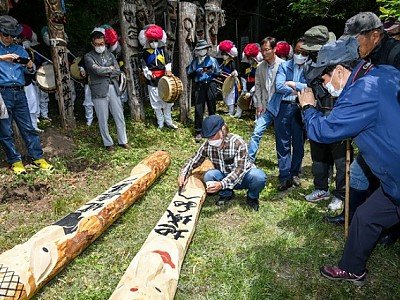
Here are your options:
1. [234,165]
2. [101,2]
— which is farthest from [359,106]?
[101,2]

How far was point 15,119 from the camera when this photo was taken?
554 centimetres

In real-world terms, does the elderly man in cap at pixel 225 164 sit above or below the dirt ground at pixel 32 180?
above

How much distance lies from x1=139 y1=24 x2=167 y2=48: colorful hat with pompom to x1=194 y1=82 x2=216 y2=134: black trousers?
4.04ft

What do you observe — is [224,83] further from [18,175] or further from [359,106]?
[359,106]

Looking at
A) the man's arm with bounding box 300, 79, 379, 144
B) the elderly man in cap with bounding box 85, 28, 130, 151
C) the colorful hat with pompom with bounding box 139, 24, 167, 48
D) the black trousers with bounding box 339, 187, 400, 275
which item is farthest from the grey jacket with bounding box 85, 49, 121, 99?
the black trousers with bounding box 339, 187, 400, 275

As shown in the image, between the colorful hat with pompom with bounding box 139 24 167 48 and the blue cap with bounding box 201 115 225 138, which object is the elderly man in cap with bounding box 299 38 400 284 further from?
the colorful hat with pompom with bounding box 139 24 167 48

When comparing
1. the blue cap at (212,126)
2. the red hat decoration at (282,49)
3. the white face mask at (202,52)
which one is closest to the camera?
the blue cap at (212,126)

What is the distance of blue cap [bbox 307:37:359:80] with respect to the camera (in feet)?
9.76

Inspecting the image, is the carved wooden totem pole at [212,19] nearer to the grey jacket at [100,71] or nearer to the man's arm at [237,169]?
the grey jacket at [100,71]

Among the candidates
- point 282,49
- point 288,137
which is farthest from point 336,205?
point 282,49

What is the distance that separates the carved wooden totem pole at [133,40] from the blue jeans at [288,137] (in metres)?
3.99

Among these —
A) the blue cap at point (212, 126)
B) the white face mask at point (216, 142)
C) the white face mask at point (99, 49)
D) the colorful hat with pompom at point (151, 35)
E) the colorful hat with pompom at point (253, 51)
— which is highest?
the colorful hat with pompom at point (151, 35)

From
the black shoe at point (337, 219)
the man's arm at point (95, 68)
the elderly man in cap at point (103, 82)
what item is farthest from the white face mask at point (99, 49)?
the black shoe at point (337, 219)

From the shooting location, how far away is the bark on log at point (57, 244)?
2.81 meters
